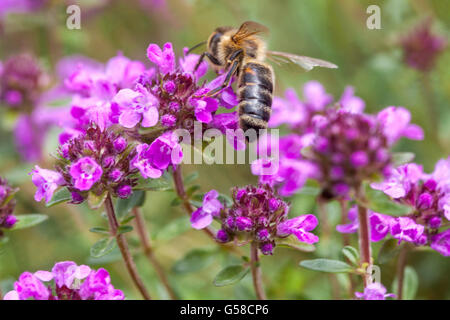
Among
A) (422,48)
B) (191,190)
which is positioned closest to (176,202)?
(191,190)

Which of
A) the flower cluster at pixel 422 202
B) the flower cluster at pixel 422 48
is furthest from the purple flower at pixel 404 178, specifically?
the flower cluster at pixel 422 48

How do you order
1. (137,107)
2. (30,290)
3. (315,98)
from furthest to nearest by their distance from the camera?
(315,98) < (137,107) < (30,290)

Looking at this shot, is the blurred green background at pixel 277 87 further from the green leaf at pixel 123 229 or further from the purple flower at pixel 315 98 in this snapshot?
the green leaf at pixel 123 229

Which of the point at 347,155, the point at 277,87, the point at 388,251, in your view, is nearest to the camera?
the point at 347,155

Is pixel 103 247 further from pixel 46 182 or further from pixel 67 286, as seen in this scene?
pixel 46 182

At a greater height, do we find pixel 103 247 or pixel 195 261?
pixel 103 247

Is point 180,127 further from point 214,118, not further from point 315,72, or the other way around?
point 315,72
